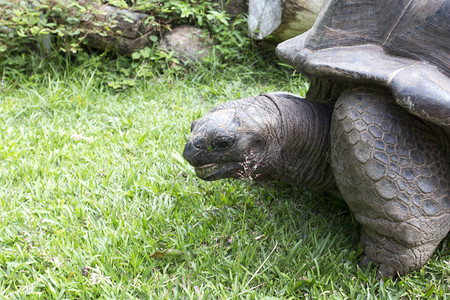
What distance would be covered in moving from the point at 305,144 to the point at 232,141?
480mm

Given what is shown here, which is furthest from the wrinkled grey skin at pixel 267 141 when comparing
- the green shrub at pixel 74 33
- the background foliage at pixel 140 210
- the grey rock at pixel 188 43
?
the grey rock at pixel 188 43

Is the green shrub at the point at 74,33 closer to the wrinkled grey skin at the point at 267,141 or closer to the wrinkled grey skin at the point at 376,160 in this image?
the wrinkled grey skin at the point at 267,141

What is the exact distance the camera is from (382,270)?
2.13 m

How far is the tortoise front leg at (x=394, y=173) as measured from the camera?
1.92 meters

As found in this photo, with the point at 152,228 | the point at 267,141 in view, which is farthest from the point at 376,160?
the point at 152,228

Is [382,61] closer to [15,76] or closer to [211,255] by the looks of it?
[211,255]

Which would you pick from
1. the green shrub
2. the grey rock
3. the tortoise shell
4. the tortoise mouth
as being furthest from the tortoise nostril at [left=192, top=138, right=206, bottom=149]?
the grey rock

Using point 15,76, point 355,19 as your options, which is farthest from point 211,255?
point 15,76

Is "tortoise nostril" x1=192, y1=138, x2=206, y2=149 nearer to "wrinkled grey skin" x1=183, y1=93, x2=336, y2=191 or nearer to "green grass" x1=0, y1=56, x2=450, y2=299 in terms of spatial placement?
"wrinkled grey skin" x1=183, y1=93, x2=336, y2=191

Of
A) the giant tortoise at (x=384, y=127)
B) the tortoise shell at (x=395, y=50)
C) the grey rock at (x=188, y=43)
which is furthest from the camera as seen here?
the grey rock at (x=188, y=43)

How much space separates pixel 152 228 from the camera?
7.90 feet

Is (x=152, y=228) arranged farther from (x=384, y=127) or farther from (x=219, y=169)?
(x=384, y=127)

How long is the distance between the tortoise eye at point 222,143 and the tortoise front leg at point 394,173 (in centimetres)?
54

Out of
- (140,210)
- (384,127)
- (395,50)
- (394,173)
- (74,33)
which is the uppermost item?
(395,50)
